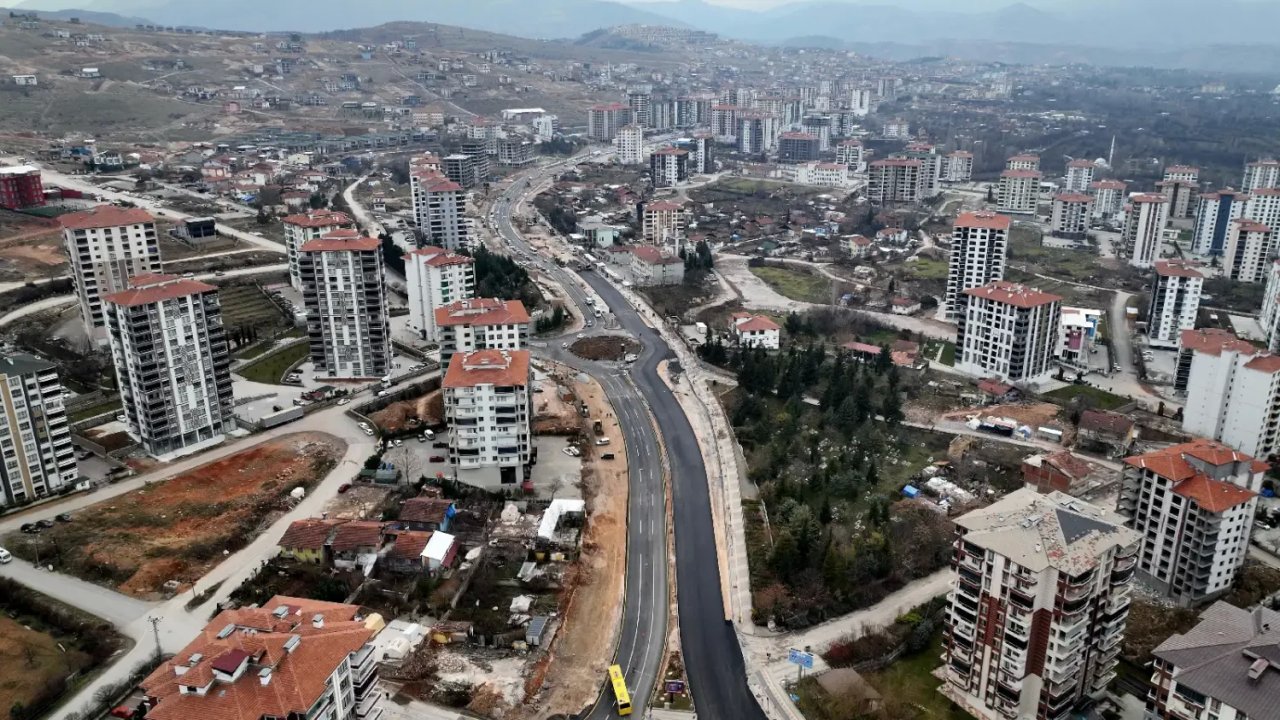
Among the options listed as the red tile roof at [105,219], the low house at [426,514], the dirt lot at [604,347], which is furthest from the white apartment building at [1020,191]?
the red tile roof at [105,219]

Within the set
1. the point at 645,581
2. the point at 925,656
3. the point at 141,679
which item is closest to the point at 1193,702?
the point at 925,656

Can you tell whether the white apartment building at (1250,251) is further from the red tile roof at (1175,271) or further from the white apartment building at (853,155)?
the white apartment building at (853,155)

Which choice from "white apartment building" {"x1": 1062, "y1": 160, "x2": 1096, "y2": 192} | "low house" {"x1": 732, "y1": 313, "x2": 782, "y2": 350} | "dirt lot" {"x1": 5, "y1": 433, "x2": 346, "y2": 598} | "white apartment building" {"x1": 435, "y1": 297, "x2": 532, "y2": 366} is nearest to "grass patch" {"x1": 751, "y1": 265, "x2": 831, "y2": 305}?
"low house" {"x1": 732, "y1": 313, "x2": 782, "y2": 350}

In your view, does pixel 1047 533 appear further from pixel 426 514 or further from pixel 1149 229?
pixel 1149 229

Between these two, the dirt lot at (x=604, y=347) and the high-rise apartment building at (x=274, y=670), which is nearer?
the high-rise apartment building at (x=274, y=670)

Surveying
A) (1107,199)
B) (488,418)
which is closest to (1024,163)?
(1107,199)
